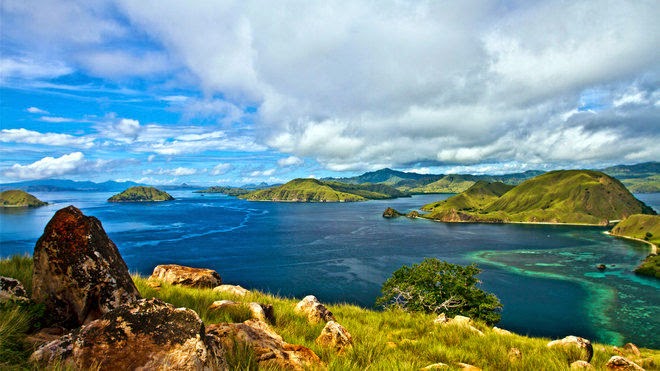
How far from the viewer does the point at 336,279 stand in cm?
10781

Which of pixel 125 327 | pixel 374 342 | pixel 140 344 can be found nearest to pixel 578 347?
pixel 374 342

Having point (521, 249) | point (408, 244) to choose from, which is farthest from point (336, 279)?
point (521, 249)

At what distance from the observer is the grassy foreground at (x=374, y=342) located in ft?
Result: 19.3

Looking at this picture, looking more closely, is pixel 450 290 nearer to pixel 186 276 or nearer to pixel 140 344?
pixel 186 276

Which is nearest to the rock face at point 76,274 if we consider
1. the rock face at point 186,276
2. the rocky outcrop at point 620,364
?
the rock face at point 186,276

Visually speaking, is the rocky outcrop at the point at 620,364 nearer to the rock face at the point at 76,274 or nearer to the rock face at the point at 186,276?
the rock face at the point at 76,274

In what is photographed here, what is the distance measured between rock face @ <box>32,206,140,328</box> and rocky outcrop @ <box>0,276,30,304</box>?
1.38ft

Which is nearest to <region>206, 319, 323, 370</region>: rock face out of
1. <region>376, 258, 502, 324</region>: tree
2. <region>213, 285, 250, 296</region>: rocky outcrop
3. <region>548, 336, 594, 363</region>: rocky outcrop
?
<region>548, 336, 594, 363</region>: rocky outcrop

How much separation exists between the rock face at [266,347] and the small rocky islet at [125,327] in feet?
0.06

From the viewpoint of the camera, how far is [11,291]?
834 centimetres

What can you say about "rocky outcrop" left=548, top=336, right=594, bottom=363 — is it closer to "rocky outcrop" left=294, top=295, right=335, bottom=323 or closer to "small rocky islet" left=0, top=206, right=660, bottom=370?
"small rocky islet" left=0, top=206, right=660, bottom=370

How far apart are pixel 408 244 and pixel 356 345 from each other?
558ft

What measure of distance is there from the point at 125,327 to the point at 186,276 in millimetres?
17623

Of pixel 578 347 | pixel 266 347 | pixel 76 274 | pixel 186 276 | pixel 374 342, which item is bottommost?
pixel 186 276
